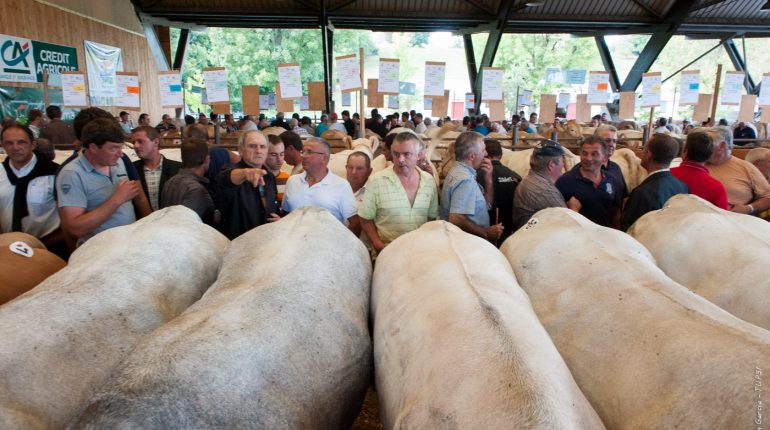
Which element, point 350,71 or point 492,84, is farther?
point 492,84

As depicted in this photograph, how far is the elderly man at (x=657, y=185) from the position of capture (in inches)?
159

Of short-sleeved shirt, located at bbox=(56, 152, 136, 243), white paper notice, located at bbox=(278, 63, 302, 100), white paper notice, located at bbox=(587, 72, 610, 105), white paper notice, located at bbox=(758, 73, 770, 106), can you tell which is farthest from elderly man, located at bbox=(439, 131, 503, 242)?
white paper notice, located at bbox=(758, 73, 770, 106)

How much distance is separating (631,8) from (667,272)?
19030 millimetres

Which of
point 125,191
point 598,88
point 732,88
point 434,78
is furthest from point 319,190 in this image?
point 732,88

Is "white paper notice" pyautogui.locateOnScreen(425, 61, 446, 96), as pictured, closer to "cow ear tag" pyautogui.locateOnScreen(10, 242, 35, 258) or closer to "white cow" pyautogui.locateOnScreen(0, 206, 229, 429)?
"white cow" pyautogui.locateOnScreen(0, 206, 229, 429)

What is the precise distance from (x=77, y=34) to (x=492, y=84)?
12908 mm

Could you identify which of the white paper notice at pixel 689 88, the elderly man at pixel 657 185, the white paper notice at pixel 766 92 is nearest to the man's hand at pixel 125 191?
the elderly man at pixel 657 185

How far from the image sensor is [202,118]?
12977 mm

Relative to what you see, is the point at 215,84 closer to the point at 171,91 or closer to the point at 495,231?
the point at 171,91

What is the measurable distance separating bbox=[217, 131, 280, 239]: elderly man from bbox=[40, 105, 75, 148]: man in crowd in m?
7.34

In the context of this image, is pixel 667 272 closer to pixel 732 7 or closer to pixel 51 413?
pixel 51 413

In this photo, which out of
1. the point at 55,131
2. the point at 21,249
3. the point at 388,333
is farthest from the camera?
the point at 55,131

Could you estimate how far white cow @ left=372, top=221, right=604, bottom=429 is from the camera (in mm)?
1471

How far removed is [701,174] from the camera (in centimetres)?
437
